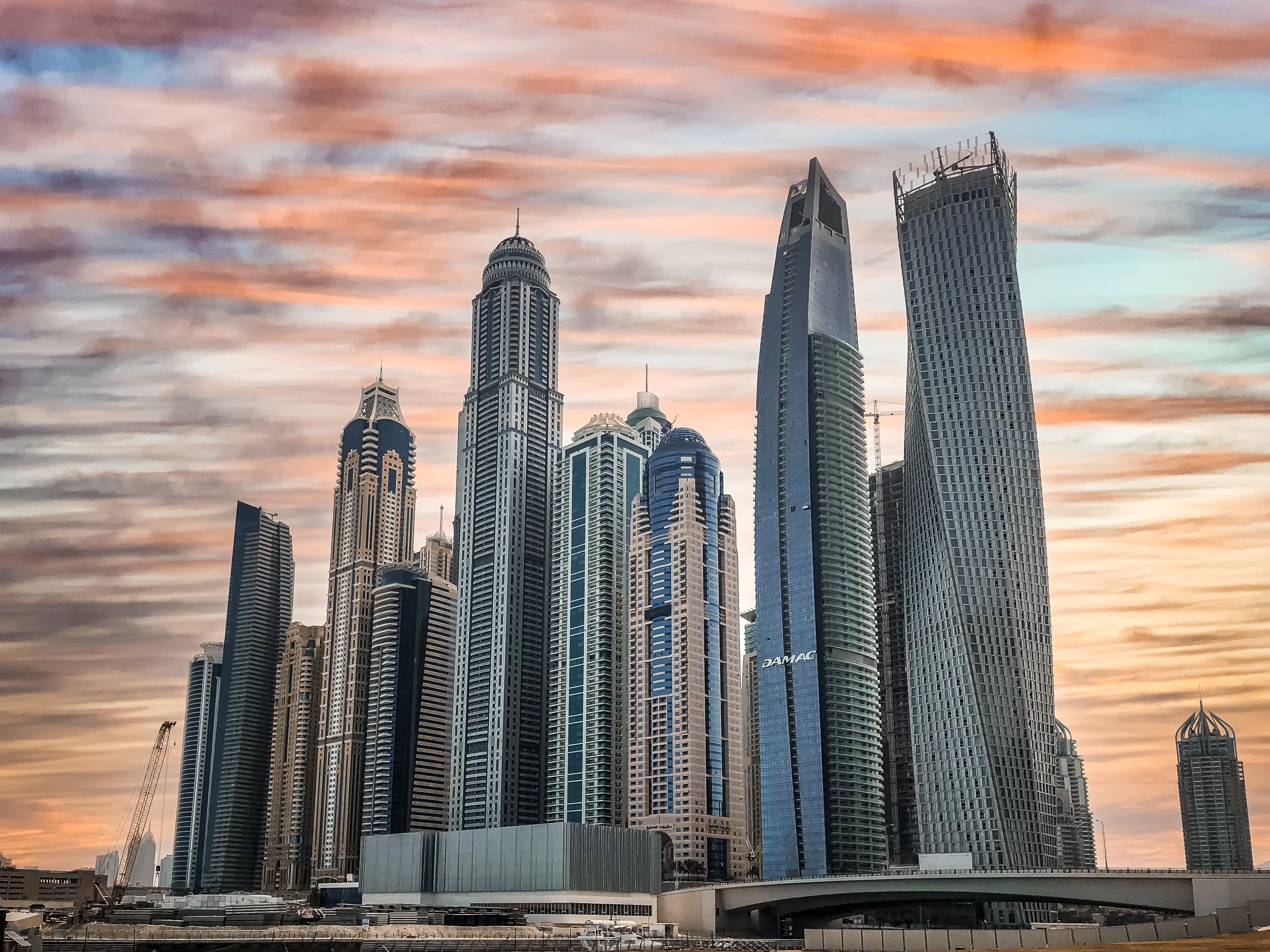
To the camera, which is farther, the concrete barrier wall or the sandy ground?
the concrete barrier wall

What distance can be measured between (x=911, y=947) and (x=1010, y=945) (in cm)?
1095

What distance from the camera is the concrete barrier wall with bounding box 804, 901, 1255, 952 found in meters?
122

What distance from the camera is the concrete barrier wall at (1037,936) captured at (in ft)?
399

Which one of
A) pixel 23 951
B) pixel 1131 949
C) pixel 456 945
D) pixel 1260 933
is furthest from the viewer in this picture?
pixel 456 945

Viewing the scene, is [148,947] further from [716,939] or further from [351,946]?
[716,939]

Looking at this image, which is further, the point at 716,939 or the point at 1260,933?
the point at 716,939

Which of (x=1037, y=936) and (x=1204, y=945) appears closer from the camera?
(x=1204, y=945)

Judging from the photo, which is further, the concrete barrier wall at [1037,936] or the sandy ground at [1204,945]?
the concrete barrier wall at [1037,936]

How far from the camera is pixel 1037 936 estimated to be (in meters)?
136

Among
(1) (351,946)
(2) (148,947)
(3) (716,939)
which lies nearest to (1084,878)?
(3) (716,939)

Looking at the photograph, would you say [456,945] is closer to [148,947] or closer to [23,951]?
[148,947]

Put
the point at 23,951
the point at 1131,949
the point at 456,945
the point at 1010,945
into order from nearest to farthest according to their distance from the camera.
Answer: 1. the point at 1131,949
2. the point at 23,951
3. the point at 1010,945
4. the point at 456,945

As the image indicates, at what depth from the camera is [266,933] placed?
159375mm

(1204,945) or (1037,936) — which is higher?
(1204,945)
